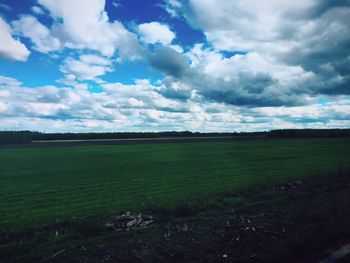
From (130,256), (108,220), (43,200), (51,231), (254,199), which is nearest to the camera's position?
(130,256)

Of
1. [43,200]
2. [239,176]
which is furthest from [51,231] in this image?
[239,176]

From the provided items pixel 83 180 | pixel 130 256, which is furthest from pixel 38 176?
pixel 130 256

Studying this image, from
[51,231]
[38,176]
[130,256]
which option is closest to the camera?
[130,256]

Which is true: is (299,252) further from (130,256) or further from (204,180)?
(204,180)

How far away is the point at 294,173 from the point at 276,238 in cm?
1730

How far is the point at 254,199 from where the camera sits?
16.8 m

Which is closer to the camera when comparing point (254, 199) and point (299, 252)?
point (299, 252)

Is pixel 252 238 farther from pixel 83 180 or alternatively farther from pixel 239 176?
pixel 83 180

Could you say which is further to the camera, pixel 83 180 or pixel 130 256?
pixel 83 180

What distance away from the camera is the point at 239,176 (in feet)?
82.7

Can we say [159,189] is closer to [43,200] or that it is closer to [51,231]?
[43,200]

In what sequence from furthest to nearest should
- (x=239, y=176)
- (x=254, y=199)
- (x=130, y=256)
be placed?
(x=239, y=176)
(x=254, y=199)
(x=130, y=256)

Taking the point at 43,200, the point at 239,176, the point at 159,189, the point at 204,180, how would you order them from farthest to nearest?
the point at 239,176
the point at 204,180
the point at 159,189
the point at 43,200

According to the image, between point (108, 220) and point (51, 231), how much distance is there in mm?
2136
